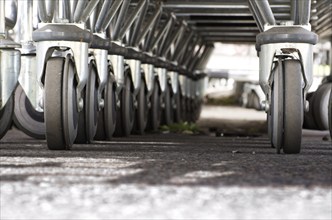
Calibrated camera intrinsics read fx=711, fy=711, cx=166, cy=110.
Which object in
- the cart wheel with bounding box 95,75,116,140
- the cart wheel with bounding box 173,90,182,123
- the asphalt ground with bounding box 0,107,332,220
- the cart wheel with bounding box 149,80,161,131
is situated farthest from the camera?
the cart wheel with bounding box 173,90,182,123

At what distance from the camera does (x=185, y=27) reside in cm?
552

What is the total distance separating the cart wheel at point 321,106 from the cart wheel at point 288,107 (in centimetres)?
159

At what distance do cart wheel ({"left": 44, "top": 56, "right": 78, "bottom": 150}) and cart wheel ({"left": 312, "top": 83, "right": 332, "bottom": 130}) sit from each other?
190 centimetres

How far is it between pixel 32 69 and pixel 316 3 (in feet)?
6.66

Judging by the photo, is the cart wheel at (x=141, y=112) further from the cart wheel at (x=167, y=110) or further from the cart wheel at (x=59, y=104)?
the cart wheel at (x=59, y=104)

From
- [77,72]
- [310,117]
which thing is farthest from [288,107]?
[310,117]

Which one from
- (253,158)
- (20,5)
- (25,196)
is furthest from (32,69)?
(25,196)

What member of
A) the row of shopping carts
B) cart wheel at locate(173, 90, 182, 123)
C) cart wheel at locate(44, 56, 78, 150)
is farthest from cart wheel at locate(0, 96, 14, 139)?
cart wheel at locate(173, 90, 182, 123)

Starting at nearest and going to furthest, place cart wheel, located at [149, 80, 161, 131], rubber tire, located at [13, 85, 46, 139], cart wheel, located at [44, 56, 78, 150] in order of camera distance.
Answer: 1. cart wheel, located at [44, 56, 78, 150]
2. rubber tire, located at [13, 85, 46, 139]
3. cart wheel, located at [149, 80, 161, 131]

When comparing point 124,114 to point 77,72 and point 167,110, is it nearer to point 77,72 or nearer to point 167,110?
point 77,72

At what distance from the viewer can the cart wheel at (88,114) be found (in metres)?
2.61

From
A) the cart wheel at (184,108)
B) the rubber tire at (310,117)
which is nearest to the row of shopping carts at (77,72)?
the rubber tire at (310,117)

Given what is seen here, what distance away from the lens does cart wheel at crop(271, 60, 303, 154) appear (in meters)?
2.15

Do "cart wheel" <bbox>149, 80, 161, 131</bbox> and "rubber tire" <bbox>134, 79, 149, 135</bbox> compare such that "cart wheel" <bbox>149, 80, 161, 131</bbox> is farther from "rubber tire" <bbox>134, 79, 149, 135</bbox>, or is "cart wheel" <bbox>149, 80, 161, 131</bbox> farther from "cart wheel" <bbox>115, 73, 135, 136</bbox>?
"cart wheel" <bbox>115, 73, 135, 136</bbox>
